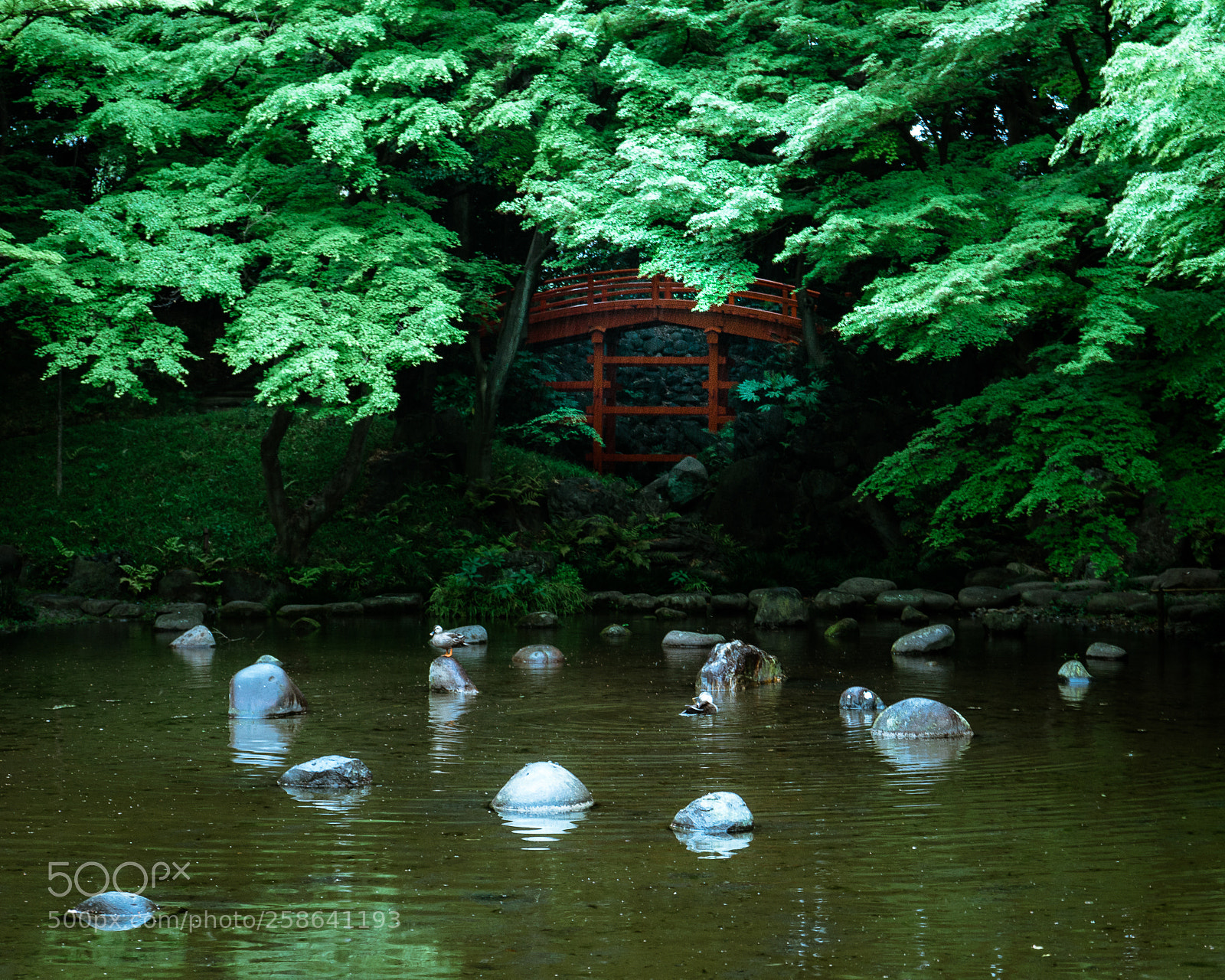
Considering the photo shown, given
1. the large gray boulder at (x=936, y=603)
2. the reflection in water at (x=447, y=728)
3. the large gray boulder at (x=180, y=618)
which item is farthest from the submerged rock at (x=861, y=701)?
the large gray boulder at (x=180, y=618)

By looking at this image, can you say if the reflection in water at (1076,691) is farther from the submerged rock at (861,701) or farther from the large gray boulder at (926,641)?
the large gray boulder at (926,641)

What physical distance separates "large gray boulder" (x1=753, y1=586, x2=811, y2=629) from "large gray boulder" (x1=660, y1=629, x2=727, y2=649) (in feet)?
8.99

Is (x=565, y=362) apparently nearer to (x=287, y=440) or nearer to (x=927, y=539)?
(x=287, y=440)

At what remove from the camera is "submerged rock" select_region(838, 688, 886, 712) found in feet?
28.5

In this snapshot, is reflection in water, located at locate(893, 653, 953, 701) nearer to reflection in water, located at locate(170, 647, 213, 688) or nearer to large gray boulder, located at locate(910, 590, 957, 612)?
large gray boulder, located at locate(910, 590, 957, 612)

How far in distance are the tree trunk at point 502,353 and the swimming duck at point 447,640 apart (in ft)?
24.8

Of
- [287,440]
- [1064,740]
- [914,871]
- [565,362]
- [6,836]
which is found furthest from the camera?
[565,362]

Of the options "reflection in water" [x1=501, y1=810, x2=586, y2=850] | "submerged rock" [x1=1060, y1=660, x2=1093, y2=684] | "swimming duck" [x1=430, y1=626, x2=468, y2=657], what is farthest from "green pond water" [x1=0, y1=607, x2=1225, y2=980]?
"swimming duck" [x1=430, y1=626, x2=468, y2=657]

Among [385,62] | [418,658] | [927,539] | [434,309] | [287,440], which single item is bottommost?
[418,658]

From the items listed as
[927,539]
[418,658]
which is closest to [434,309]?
[418,658]

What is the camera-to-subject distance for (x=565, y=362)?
28.6 meters

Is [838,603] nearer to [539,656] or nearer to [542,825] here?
[539,656]

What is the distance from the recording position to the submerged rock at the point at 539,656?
11.5 meters

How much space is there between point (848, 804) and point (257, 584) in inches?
525
